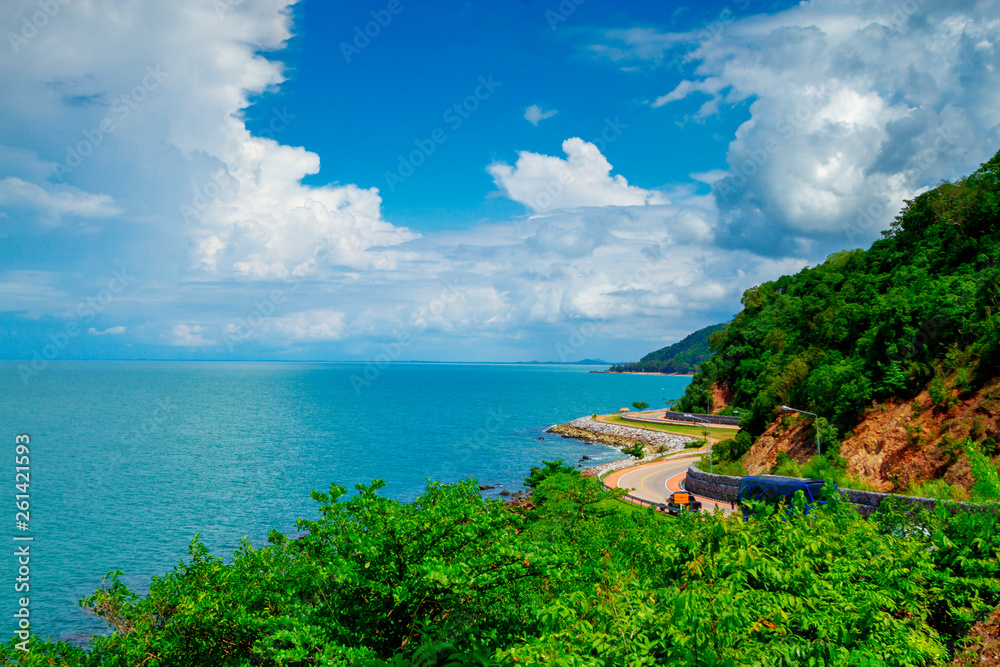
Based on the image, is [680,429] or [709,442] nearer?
[709,442]

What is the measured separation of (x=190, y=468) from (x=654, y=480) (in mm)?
44343

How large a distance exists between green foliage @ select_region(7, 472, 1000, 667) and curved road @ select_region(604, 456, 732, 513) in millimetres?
24213

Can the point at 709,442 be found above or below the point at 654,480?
below

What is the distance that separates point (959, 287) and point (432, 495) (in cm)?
3413

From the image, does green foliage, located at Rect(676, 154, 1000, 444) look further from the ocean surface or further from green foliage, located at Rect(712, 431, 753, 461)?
the ocean surface

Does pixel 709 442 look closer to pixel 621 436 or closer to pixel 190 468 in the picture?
pixel 621 436

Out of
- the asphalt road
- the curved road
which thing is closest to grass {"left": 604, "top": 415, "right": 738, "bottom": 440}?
the curved road

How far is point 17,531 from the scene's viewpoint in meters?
33.7

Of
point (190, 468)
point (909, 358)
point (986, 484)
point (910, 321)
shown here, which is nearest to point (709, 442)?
point (909, 358)

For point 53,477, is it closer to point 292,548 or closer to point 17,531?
point 17,531

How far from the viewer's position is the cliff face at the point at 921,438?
23.7m

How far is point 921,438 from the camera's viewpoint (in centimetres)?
2609

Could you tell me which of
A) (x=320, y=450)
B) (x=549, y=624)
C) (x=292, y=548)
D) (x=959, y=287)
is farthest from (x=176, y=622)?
(x=320, y=450)

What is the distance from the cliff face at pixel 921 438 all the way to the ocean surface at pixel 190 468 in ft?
68.6
